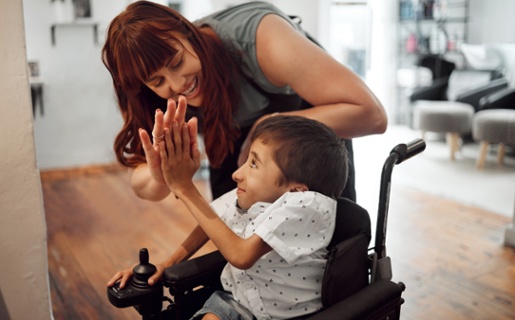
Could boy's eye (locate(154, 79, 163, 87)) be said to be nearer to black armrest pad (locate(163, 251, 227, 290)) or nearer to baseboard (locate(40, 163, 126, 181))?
black armrest pad (locate(163, 251, 227, 290))

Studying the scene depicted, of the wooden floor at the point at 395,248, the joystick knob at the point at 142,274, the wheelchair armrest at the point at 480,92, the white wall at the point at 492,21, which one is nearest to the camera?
the joystick knob at the point at 142,274

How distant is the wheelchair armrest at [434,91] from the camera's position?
5629 mm

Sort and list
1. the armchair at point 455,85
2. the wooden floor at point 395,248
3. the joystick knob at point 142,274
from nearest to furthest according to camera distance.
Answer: the joystick knob at point 142,274 < the wooden floor at point 395,248 < the armchair at point 455,85

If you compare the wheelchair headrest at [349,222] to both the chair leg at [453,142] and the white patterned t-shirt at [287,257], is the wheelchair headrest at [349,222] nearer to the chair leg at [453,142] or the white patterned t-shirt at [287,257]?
the white patterned t-shirt at [287,257]

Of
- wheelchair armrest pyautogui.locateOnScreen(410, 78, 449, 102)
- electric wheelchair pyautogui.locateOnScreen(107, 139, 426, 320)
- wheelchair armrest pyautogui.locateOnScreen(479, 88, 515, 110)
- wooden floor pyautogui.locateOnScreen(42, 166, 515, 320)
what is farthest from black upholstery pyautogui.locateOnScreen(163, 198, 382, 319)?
wheelchair armrest pyautogui.locateOnScreen(410, 78, 449, 102)

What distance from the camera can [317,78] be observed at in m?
1.38

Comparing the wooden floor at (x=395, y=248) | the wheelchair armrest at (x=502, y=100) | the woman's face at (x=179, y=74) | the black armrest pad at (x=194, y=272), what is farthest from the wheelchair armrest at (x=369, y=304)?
the wheelchair armrest at (x=502, y=100)

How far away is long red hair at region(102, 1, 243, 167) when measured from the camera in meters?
1.25

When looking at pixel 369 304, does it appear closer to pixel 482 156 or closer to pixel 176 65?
pixel 176 65

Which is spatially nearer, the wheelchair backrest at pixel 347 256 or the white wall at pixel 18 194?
the wheelchair backrest at pixel 347 256

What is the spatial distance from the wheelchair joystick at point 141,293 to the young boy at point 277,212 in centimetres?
11

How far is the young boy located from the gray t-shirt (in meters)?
A: 0.32

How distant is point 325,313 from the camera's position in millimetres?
1007

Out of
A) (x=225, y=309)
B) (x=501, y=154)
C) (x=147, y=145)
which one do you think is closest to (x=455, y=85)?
(x=501, y=154)
